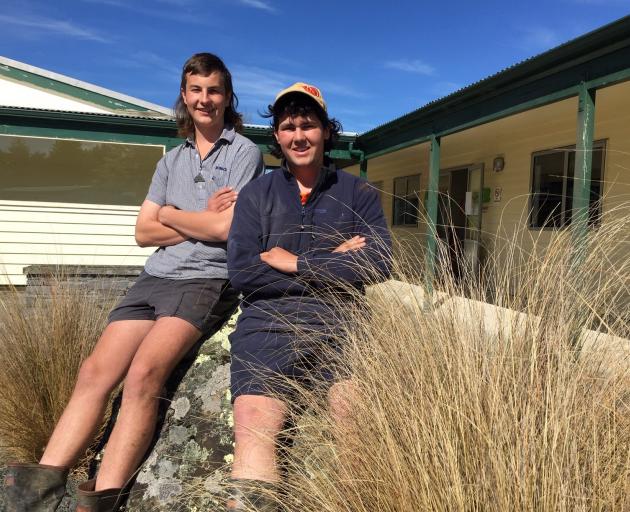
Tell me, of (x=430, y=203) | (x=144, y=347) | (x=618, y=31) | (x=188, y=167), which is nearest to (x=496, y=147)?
(x=430, y=203)

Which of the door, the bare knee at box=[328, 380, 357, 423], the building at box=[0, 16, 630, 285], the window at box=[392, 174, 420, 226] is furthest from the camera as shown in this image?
the window at box=[392, 174, 420, 226]

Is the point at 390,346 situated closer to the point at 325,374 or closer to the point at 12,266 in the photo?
the point at 325,374

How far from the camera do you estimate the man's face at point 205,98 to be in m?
2.57

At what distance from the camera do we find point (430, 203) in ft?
28.6

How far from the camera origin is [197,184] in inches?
103

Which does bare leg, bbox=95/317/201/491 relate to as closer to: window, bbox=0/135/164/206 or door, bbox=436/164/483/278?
door, bbox=436/164/483/278

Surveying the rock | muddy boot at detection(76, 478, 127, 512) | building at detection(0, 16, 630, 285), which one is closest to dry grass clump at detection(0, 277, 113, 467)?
the rock

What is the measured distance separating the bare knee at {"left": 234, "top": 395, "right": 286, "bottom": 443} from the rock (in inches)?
12.1

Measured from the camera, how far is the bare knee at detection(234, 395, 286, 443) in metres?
1.81

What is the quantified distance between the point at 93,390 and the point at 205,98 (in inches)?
52.8

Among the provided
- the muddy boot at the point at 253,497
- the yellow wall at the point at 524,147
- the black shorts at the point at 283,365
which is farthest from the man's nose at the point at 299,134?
the yellow wall at the point at 524,147

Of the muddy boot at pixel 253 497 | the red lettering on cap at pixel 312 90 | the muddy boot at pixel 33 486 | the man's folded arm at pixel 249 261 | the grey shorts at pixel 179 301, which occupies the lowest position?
the muddy boot at pixel 33 486

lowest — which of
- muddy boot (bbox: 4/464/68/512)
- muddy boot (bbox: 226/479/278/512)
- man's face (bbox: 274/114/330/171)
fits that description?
muddy boot (bbox: 4/464/68/512)

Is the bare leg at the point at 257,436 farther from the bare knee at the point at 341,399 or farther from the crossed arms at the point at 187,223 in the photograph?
the crossed arms at the point at 187,223
